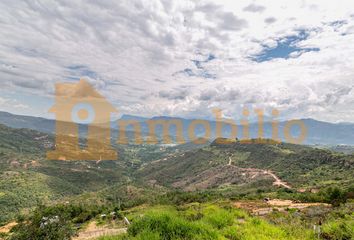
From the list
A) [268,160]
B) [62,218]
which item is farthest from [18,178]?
[62,218]

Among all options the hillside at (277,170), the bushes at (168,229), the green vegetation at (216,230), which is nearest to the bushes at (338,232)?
the green vegetation at (216,230)

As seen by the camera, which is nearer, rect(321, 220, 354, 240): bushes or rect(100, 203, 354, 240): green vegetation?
rect(100, 203, 354, 240): green vegetation

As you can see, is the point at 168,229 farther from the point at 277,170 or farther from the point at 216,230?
the point at 277,170

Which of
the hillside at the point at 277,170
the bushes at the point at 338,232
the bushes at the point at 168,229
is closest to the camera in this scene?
the bushes at the point at 168,229

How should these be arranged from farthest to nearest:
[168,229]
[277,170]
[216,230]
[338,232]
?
[277,170] → [338,232] → [216,230] → [168,229]

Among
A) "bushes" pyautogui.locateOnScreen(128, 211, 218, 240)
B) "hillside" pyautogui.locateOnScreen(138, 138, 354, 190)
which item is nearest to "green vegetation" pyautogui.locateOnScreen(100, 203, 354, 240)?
"bushes" pyautogui.locateOnScreen(128, 211, 218, 240)

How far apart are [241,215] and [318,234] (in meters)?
2.72

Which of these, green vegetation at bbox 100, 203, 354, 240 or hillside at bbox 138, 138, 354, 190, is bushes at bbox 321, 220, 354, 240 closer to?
green vegetation at bbox 100, 203, 354, 240

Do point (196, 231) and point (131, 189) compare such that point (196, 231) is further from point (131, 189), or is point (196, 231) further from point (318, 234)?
point (131, 189)

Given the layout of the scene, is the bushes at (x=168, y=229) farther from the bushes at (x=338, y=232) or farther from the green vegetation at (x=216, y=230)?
the bushes at (x=338, y=232)

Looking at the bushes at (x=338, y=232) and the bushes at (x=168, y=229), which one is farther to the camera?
the bushes at (x=338, y=232)

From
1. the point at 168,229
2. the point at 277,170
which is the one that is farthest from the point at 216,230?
the point at 277,170

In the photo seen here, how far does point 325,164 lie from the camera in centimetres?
12319

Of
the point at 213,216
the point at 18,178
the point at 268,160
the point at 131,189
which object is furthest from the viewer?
the point at 268,160
